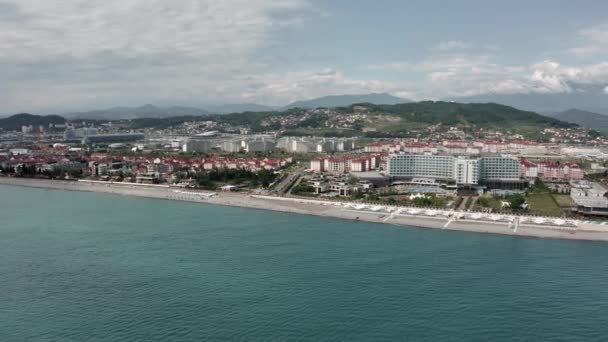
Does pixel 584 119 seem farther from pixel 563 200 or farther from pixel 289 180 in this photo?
pixel 289 180

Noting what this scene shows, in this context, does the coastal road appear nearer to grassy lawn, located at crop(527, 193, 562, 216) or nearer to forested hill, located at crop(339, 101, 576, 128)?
grassy lawn, located at crop(527, 193, 562, 216)

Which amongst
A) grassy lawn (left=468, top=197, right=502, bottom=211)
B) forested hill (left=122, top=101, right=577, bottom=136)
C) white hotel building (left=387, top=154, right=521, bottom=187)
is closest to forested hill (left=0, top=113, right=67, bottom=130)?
forested hill (left=122, top=101, right=577, bottom=136)

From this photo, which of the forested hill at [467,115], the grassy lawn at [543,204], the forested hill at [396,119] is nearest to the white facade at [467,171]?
the grassy lawn at [543,204]

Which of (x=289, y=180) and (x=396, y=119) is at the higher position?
(x=396, y=119)

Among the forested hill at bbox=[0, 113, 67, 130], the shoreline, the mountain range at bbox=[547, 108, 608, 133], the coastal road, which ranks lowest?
the shoreline

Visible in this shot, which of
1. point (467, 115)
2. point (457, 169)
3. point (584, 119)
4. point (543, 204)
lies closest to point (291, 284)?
point (543, 204)

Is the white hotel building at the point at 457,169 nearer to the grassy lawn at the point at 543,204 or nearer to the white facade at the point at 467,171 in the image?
the white facade at the point at 467,171
